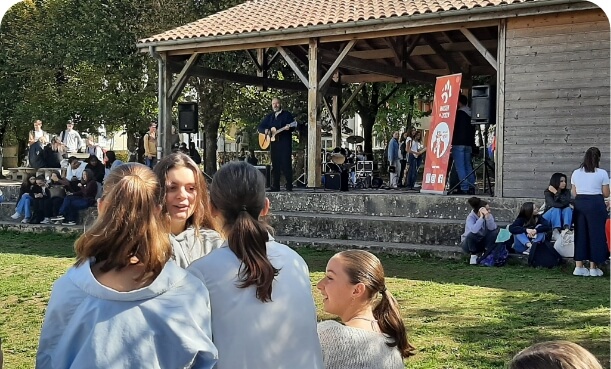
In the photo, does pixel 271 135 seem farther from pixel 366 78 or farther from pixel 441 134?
pixel 366 78

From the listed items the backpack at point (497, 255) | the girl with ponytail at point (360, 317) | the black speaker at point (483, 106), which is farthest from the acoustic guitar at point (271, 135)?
the girl with ponytail at point (360, 317)

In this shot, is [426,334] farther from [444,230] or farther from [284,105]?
[284,105]

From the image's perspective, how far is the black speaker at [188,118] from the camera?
15258mm

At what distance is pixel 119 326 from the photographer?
6.58 feet

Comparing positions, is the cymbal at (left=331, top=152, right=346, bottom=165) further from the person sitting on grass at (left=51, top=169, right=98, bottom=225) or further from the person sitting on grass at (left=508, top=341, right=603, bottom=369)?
the person sitting on grass at (left=508, top=341, right=603, bottom=369)

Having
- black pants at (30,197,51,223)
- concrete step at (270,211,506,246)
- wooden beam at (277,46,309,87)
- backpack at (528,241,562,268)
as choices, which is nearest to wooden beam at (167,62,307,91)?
wooden beam at (277,46,309,87)

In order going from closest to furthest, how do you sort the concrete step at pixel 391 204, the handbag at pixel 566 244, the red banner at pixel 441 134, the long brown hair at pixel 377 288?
the long brown hair at pixel 377 288 → the handbag at pixel 566 244 → the concrete step at pixel 391 204 → the red banner at pixel 441 134

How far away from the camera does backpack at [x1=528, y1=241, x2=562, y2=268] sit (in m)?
8.84

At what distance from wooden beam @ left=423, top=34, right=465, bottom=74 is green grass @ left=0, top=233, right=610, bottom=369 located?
7.53m

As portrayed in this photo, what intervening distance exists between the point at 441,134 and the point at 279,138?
9.50ft

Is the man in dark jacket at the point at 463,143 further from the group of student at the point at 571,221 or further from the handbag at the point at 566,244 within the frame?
the handbag at the point at 566,244

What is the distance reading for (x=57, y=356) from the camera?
2.03 metres

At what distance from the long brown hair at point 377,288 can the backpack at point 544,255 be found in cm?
677

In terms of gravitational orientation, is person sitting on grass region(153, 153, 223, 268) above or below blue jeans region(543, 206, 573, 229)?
above
